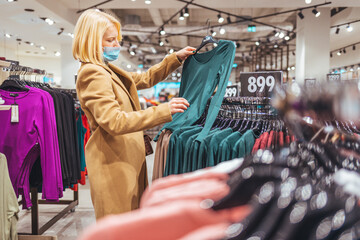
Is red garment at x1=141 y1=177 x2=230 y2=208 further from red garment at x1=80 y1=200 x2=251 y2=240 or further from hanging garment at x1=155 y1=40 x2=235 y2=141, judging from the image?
hanging garment at x1=155 y1=40 x2=235 y2=141

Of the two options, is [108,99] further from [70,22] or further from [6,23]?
[6,23]

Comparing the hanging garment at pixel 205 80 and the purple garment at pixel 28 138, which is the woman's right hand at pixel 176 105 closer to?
the hanging garment at pixel 205 80

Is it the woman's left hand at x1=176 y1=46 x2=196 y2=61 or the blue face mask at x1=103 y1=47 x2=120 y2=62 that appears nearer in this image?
the blue face mask at x1=103 y1=47 x2=120 y2=62

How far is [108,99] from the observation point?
142cm

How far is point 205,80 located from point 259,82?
862 millimetres

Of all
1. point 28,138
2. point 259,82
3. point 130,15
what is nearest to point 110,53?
point 28,138

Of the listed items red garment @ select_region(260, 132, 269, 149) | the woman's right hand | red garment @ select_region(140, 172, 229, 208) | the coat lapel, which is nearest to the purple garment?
the coat lapel

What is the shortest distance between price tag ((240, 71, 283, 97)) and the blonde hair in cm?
127

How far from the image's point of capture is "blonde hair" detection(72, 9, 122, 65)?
1581 millimetres

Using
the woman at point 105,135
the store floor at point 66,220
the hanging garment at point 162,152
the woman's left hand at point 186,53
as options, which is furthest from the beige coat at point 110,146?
the store floor at point 66,220

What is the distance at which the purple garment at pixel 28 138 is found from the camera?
2.35 m

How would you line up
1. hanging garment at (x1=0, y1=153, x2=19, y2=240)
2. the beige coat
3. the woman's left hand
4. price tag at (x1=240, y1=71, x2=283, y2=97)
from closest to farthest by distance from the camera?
the beige coat, the woman's left hand, hanging garment at (x1=0, y1=153, x2=19, y2=240), price tag at (x1=240, y1=71, x2=283, y2=97)

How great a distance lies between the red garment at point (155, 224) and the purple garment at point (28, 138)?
2.09 m

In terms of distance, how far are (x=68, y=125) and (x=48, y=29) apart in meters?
7.75
